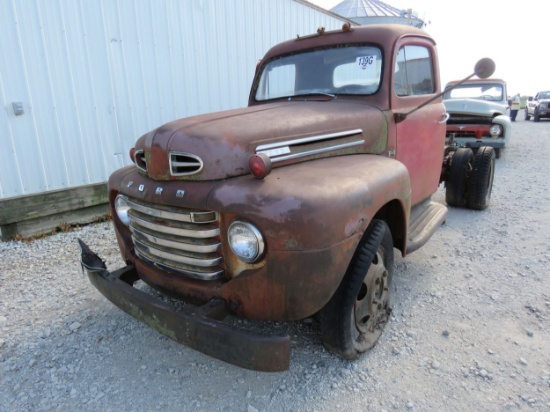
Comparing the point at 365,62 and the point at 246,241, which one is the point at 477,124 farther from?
the point at 246,241

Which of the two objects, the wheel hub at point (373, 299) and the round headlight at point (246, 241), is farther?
the wheel hub at point (373, 299)

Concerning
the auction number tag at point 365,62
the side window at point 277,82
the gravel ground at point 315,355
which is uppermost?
the auction number tag at point 365,62

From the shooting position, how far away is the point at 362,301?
7.75 feet

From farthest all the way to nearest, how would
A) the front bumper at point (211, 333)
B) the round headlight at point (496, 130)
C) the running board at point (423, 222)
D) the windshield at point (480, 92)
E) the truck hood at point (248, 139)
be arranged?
the windshield at point (480, 92) → the round headlight at point (496, 130) → the running board at point (423, 222) → the truck hood at point (248, 139) → the front bumper at point (211, 333)

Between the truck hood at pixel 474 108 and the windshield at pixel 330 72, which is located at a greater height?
the windshield at pixel 330 72

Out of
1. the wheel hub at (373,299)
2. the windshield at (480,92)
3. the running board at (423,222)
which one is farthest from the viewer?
the windshield at (480,92)

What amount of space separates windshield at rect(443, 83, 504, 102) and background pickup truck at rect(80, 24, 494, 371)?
823cm

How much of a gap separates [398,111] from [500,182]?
5.24 m

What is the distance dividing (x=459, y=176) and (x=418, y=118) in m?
2.17

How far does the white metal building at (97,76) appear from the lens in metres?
4.37

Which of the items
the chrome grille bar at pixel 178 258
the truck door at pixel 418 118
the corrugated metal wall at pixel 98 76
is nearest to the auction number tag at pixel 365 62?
the truck door at pixel 418 118

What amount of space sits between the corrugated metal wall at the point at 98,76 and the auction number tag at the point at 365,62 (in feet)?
11.2

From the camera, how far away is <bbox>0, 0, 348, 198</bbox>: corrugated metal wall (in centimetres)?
437

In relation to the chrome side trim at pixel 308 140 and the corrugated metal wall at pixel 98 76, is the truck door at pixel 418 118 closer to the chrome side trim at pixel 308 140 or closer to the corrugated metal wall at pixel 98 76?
the chrome side trim at pixel 308 140
